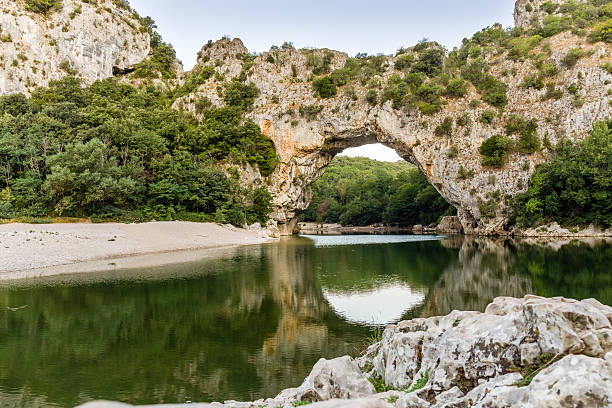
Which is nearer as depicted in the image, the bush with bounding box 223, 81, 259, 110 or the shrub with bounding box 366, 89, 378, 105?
the shrub with bounding box 366, 89, 378, 105

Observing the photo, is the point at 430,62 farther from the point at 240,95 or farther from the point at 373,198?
the point at 373,198

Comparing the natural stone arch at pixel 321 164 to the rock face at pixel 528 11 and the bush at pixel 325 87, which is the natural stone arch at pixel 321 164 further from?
the rock face at pixel 528 11

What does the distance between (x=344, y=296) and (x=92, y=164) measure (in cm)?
2967

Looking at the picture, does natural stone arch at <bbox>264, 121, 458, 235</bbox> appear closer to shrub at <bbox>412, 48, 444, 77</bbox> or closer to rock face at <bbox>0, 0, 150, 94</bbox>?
shrub at <bbox>412, 48, 444, 77</bbox>

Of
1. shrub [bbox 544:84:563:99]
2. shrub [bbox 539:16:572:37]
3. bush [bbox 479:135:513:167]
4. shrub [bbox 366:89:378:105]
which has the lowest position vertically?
bush [bbox 479:135:513:167]

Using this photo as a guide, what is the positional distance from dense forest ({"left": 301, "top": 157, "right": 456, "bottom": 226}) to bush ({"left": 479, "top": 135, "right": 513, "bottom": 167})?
17.5 metres

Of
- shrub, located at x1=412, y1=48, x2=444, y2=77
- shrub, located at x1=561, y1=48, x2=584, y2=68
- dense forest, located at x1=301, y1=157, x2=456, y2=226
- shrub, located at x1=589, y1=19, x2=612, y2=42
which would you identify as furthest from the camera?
dense forest, located at x1=301, y1=157, x2=456, y2=226

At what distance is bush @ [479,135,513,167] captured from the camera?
4288 centimetres

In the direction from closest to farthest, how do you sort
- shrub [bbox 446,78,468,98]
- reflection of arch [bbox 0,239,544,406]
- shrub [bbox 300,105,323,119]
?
1. reflection of arch [bbox 0,239,544,406]
2. shrub [bbox 446,78,468,98]
3. shrub [bbox 300,105,323,119]

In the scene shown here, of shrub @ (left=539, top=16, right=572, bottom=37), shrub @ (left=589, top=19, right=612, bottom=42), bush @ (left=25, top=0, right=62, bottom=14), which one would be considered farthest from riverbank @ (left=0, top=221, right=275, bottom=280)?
shrub @ (left=589, top=19, right=612, bottom=42)

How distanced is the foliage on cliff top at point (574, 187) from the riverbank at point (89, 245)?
1310 inches

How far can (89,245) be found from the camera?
81.0ft

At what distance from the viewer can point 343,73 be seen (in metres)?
52.0

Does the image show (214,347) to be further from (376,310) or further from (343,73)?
(343,73)
